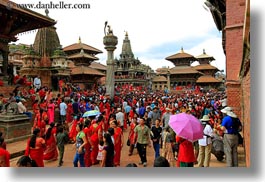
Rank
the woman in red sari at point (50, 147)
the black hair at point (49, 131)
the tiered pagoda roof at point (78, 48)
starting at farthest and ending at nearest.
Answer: the tiered pagoda roof at point (78, 48) < the woman in red sari at point (50, 147) < the black hair at point (49, 131)

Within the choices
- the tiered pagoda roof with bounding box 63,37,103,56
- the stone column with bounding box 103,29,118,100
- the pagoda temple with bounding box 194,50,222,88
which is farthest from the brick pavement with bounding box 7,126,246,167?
the pagoda temple with bounding box 194,50,222,88

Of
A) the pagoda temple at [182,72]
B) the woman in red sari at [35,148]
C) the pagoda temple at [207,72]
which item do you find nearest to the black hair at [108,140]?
Answer: the woman in red sari at [35,148]

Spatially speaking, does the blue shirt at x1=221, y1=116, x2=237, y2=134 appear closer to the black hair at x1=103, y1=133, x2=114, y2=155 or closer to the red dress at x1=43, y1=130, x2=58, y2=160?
the black hair at x1=103, y1=133, x2=114, y2=155

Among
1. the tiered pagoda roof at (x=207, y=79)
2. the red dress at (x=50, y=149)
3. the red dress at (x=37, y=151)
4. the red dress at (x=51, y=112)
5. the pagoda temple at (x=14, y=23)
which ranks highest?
the pagoda temple at (x=14, y=23)

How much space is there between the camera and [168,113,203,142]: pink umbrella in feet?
14.1

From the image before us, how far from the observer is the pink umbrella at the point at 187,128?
169 inches

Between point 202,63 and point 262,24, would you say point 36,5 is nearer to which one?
point 262,24

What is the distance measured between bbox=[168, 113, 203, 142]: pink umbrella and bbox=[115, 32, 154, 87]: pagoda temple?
4271 cm

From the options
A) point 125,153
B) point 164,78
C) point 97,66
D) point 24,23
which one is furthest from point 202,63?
point 125,153

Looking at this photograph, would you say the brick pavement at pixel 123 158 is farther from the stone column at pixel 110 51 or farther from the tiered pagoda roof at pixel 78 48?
the tiered pagoda roof at pixel 78 48

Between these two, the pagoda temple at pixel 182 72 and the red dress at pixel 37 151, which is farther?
the pagoda temple at pixel 182 72

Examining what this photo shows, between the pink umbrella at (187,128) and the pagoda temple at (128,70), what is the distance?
42710mm

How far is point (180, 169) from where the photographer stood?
4418mm

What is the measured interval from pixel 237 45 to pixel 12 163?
25.4 ft
